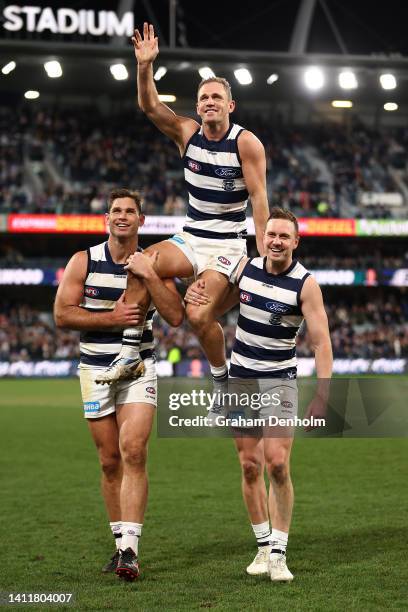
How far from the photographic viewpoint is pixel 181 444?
1661 centimetres

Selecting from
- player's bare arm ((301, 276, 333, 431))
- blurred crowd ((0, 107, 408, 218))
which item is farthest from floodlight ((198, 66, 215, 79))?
player's bare arm ((301, 276, 333, 431))

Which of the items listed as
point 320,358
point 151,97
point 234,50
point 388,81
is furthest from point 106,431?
point 388,81

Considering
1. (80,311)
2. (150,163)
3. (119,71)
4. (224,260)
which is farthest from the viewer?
(150,163)

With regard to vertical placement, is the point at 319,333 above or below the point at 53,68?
below

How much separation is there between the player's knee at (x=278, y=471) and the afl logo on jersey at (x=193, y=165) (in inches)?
86.4

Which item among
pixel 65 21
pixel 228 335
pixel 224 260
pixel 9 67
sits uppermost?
pixel 9 67

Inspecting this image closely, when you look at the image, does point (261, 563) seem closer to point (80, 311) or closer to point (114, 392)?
point (114, 392)

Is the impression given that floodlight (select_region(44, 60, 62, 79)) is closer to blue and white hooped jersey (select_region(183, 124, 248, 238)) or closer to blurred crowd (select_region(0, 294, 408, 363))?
blurred crowd (select_region(0, 294, 408, 363))

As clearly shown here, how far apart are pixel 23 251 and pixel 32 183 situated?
269 centimetres

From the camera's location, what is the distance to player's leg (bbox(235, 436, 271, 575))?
7.16 m

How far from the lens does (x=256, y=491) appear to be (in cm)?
730

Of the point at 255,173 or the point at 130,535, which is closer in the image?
the point at 130,535

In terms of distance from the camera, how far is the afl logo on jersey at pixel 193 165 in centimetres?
741

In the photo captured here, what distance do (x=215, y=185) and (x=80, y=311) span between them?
135cm
